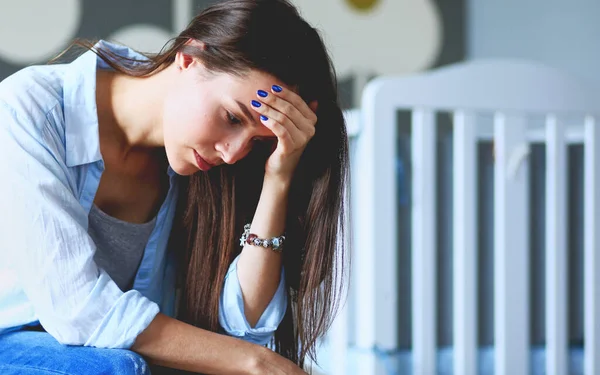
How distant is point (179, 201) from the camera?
1.19m

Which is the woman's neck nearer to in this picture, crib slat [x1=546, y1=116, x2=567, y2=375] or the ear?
the ear

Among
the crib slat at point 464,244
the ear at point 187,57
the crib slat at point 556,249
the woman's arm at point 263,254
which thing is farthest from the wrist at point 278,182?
the crib slat at point 556,249

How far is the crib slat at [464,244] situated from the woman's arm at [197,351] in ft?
2.18

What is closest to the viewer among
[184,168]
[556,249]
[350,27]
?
[184,168]

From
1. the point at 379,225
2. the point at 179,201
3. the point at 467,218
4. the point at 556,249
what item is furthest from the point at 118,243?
the point at 556,249

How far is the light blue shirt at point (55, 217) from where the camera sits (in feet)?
2.77

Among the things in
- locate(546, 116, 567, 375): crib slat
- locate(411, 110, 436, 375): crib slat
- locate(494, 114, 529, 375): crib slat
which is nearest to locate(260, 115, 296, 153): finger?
locate(411, 110, 436, 375): crib slat

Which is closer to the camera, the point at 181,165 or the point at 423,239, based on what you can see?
the point at 181,165

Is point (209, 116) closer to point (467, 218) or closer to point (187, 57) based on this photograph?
point (187, 57)

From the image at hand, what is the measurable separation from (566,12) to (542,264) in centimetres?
119

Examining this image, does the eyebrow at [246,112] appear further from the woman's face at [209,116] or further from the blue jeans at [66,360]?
the blue jeans at [66,360]

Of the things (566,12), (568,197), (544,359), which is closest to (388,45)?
(566,12)

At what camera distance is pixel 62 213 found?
2.80ft

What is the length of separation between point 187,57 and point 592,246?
1.10 m
